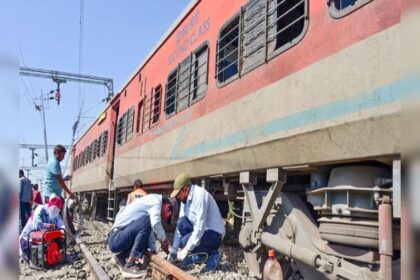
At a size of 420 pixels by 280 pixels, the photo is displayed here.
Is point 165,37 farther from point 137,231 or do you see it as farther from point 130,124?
point 137,231

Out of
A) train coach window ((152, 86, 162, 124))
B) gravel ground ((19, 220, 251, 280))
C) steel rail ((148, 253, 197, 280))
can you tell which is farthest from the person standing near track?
steel rail ((148, 253, 197, 280))

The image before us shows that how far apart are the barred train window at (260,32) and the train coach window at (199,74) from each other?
1.60 feet

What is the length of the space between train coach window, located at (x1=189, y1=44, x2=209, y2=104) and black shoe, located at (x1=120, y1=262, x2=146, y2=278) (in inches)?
89.4

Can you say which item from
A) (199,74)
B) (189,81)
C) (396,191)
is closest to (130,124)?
(189,81)

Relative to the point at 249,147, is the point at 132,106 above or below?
above

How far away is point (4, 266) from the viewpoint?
1.01m

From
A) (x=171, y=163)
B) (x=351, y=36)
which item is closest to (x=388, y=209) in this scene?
(x=351, y=36)

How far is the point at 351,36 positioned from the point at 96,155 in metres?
14.3

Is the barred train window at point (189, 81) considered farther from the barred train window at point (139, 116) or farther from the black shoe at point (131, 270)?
the black shoe at point (131, 270)

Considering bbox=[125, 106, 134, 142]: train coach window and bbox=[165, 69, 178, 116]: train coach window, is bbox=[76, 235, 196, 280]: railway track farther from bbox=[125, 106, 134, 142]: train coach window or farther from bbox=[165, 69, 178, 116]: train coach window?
bbox=[125, 106, 134, 142]: train coach window

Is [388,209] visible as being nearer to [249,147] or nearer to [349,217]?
[349,217]

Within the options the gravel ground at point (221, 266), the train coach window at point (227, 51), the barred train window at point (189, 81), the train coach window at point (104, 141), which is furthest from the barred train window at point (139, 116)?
the train coach window at point (104, 141)

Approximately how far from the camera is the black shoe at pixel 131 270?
17.0 ft

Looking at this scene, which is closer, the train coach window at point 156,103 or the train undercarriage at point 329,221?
the train undercarriage at point 329,221
